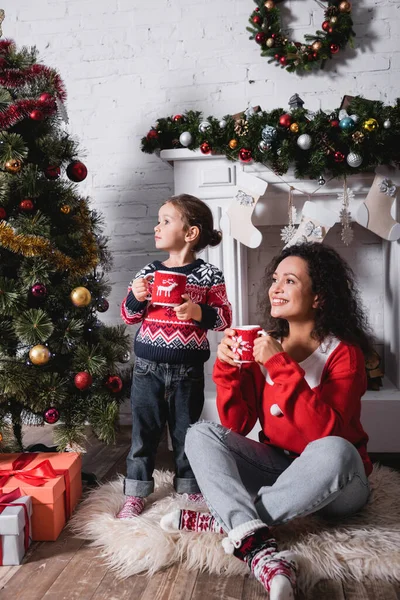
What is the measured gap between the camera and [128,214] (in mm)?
3027

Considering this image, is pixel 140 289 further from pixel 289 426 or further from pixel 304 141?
pixel 304 141

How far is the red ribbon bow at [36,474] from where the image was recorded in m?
1.79

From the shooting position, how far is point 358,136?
2354 mm

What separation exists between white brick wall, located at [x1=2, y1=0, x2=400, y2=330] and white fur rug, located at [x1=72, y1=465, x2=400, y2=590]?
1.46 metres

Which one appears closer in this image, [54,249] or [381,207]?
[54,249]

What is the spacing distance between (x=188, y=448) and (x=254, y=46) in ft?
6.64

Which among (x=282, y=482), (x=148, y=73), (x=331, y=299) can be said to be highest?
(x=148, y=73)

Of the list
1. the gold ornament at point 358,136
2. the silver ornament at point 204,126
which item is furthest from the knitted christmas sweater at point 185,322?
the gold ornament at point 358,136

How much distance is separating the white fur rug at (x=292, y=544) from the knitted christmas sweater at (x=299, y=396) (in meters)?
0.18

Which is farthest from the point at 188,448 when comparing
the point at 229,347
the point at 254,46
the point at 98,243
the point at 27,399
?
the point at 254,46

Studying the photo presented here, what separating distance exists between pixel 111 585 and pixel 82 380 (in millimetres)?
783

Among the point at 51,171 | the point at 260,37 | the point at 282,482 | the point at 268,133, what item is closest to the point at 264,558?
the point at 282,482

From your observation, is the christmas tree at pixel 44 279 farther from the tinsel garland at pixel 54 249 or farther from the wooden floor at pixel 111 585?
the wooden floor at pixel 111 585

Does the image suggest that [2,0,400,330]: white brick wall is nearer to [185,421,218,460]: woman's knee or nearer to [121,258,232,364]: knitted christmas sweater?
[121,258,232,364]: knitted christmas sweater
